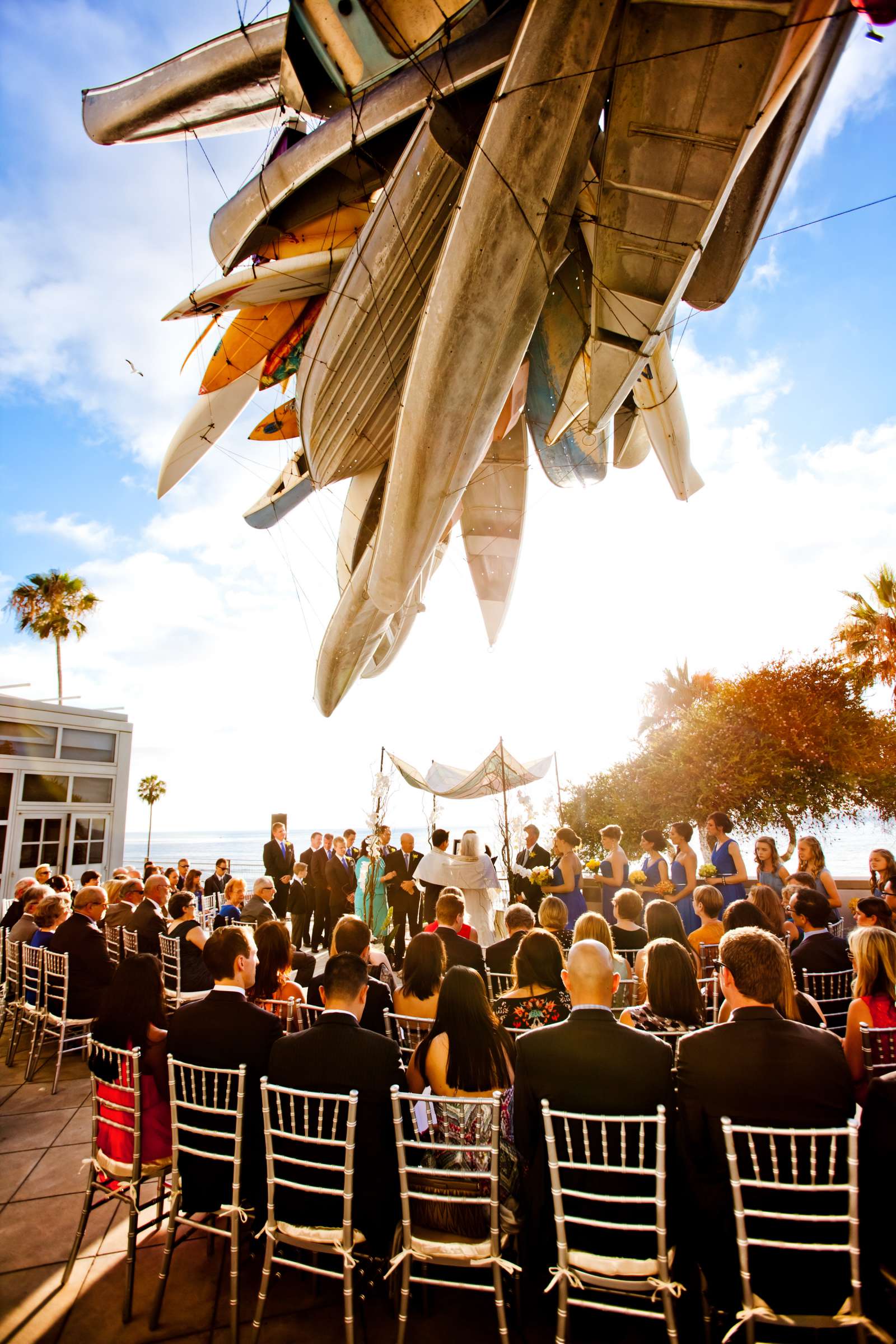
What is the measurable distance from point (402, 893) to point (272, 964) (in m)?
5.32

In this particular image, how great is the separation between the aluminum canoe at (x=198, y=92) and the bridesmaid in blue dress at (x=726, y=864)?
323 inches

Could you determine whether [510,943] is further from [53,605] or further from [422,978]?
[53,605]

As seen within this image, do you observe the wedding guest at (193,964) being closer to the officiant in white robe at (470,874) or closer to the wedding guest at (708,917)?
the officiant in white robe at (470,874)

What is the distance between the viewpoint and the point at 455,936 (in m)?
4.42

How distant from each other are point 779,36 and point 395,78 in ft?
9.64

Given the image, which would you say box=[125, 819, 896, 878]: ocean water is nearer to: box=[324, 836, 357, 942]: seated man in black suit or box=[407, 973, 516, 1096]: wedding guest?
box=[324, 836, 357, 942]: seated man in black suit

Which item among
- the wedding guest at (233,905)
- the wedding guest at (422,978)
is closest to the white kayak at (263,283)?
the wedding guest at (233,905)

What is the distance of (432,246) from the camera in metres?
5.33

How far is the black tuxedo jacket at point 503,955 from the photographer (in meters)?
4.61

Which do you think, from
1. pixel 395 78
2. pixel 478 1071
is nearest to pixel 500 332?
pixel 395 78

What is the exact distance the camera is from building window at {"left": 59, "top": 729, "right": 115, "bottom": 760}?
1473 cm

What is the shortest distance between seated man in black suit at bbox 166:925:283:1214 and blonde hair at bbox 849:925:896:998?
2.74 meters

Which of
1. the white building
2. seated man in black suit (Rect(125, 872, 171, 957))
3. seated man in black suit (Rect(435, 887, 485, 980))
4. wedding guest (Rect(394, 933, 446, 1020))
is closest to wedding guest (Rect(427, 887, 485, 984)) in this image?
seated man in black suit (Rect(435, 887, 485, 980))

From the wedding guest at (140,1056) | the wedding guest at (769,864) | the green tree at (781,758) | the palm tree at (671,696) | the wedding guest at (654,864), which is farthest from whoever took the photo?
the palm tree at (671,696)
